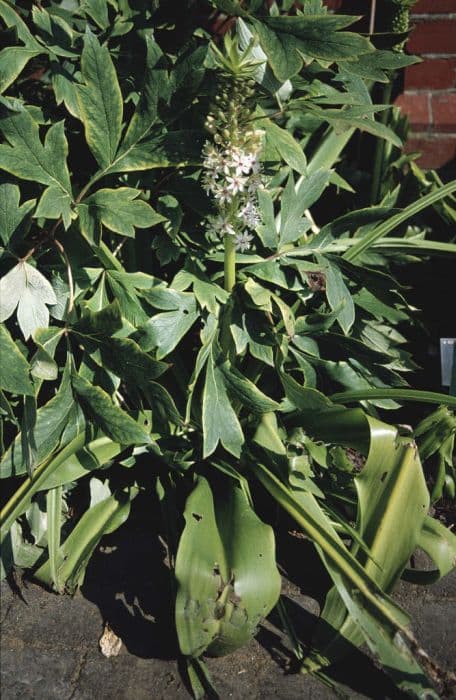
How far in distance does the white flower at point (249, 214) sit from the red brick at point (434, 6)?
1522 mm

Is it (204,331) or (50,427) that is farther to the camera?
(204,331)

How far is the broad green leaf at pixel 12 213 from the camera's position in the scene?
1.61 metres

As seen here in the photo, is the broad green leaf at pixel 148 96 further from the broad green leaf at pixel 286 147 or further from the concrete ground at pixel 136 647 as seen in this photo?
the concrete ground at pixel 136 647

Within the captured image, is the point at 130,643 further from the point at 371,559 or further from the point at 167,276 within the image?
the point at 167,276

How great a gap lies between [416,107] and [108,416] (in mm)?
1912

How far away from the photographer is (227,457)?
1909mm

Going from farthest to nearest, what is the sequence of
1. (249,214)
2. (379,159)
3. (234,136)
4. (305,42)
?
(379,159) < (249,214) < (234,136) < (305,42)

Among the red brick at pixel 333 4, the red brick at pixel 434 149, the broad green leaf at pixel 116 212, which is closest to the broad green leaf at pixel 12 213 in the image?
the broad green leaf at pixel 116 212

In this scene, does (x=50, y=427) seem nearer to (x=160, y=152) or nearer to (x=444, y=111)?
(x=160, y=152)

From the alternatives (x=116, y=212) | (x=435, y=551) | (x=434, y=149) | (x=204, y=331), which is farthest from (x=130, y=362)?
(x=434, y=149)

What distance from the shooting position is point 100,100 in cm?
157

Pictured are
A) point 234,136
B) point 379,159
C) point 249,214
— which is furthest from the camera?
point 379,159

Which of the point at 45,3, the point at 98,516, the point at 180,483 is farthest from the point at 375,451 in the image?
the point at 45,3

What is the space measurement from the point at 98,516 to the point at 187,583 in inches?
15.9
